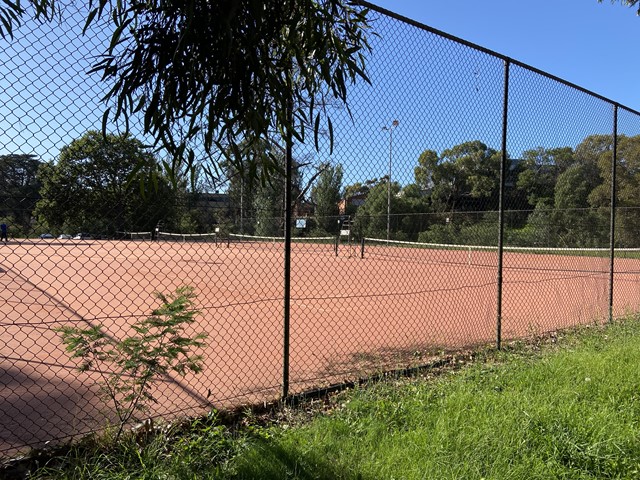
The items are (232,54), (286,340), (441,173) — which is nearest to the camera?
(232,54)

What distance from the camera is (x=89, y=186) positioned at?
298 centimetres

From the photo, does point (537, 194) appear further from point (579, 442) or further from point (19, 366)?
point (19, 366)

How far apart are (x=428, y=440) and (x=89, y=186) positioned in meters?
2.73

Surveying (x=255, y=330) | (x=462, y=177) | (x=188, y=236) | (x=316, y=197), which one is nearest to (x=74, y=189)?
(x=188, y=236)

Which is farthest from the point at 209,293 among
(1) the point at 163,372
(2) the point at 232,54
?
(2) the point at 232,54

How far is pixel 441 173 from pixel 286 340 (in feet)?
19.9

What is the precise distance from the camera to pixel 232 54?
1633 millimetres

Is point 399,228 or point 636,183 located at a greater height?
point 636,183

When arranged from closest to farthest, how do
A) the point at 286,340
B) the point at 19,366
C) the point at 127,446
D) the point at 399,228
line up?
the point at 127,446 < the point at 286,340 < the point at 19,366 < the point at 399,228

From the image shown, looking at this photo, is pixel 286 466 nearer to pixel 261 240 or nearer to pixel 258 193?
pixel 258 193

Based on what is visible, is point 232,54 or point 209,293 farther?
point 209,293

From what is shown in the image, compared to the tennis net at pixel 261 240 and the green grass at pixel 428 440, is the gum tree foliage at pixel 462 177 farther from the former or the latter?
the green grass at pixel 428 440

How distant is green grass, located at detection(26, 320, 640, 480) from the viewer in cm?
258

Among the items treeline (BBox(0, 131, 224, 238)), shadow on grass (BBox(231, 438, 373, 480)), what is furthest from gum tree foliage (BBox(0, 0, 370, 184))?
shadow on grass (BBox(231, 438, 373, 480))
